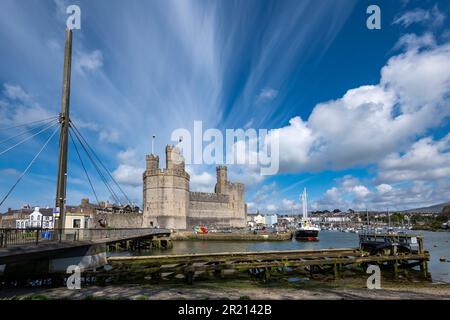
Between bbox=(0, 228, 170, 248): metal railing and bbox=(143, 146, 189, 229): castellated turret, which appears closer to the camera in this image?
bbox=(0, 228, 170, 248): metal railing

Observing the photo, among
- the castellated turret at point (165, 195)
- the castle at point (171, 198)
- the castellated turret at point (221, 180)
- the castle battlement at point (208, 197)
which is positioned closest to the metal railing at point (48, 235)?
the castellated turret at point (165, 195)

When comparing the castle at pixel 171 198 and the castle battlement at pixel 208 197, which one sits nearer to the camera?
the castle at pixel 171 198

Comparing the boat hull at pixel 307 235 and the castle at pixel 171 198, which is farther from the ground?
the castle at pixel 171 198

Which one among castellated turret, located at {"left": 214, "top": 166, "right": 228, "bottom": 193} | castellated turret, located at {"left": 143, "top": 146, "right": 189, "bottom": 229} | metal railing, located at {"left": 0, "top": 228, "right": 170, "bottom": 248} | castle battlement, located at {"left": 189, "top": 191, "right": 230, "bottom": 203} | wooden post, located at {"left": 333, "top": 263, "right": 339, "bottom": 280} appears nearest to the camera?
metal railing, located at {"left": 0, "top": 228, "right": 170, "bottom": 248}

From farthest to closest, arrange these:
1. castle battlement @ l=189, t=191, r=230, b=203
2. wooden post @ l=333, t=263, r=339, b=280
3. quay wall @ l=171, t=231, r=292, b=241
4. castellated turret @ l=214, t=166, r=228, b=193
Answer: castellated turret @ l=214, t=166, r=228, b=193 → castle battlement @ l=189, t=191, r=230, b=203 → quay wall @ l=171, t=231, r=292, b=241 → wooden post @ l=333, t=263, r=339, b=280

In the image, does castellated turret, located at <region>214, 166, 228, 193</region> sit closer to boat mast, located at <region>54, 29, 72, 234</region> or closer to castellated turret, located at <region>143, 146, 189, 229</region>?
castellated turret, located at <region>143, 146, 189, 229</region>

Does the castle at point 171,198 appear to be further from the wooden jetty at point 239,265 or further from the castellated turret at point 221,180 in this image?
the wooden jetty at point 239,265

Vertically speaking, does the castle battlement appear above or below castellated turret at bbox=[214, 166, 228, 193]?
below

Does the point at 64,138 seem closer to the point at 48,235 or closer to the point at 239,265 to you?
the point at 48,235

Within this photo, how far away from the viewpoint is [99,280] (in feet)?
59.0

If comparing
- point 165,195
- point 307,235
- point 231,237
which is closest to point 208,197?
point 165,195

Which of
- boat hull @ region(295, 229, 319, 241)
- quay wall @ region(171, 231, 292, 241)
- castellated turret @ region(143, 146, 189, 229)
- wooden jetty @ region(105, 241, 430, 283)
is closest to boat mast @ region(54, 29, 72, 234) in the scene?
wooden jetty @ region(105, 241, 430, 283)
